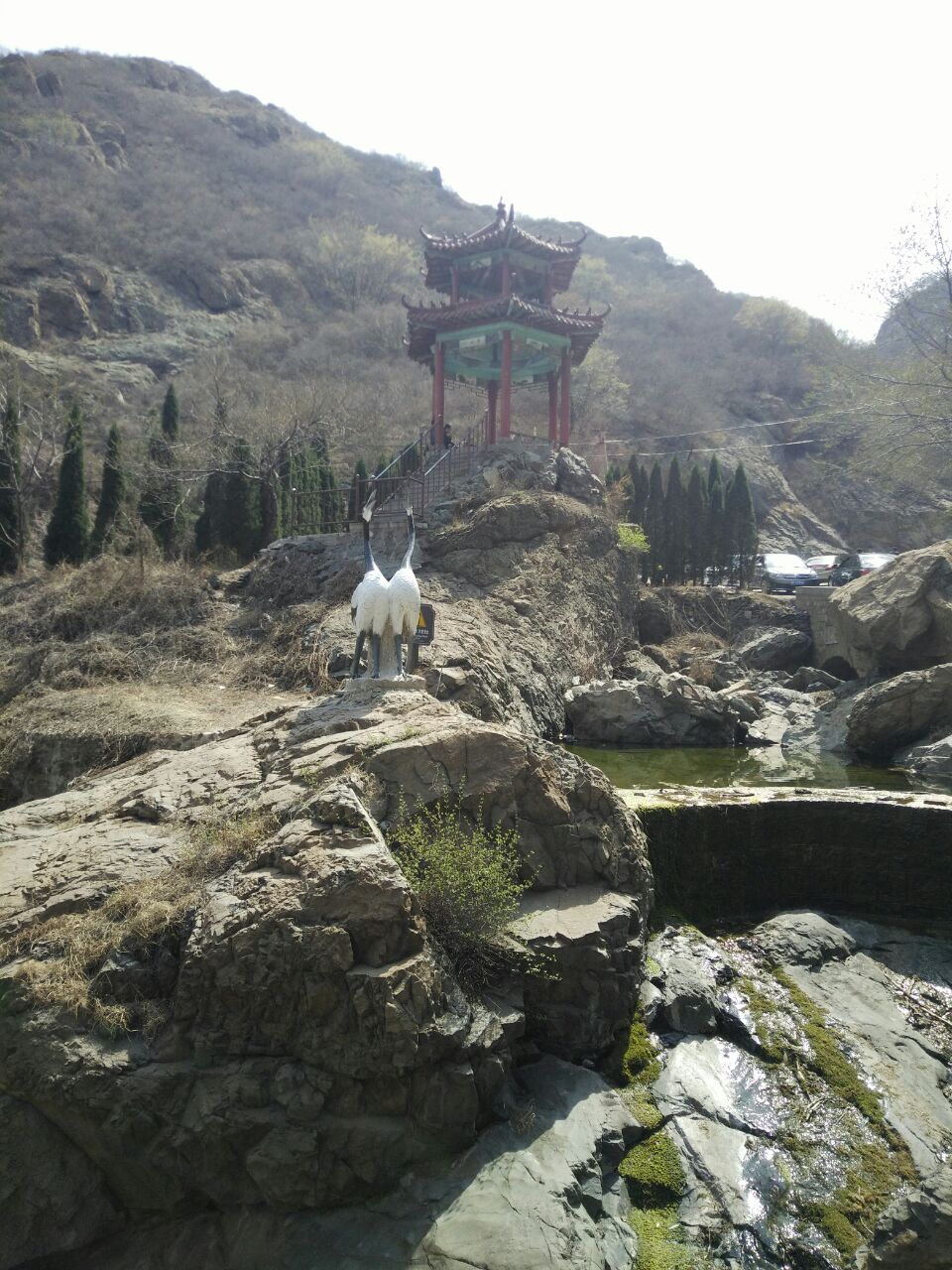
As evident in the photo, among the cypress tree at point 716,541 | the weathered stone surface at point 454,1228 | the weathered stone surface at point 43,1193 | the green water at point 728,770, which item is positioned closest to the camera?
the weathered stone surface at point 454,1228

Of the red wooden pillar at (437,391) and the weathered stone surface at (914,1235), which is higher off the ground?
the red wooden pillar at (437,391)

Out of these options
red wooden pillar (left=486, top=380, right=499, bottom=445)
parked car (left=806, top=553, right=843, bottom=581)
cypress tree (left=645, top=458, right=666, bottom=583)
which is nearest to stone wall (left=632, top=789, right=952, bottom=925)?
red wooden pillar (left=486, top=380, right=499, bottom=445)

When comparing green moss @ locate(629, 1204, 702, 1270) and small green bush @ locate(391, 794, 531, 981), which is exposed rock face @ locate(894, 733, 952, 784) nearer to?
small green bush @ locate(391, 794, 531, 981)

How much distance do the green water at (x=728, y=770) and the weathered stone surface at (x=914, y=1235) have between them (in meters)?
6.33

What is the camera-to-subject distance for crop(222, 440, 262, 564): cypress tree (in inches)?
861

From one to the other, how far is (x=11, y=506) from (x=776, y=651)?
1803 cm

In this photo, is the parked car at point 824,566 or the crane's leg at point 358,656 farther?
the parked car at point 824,566

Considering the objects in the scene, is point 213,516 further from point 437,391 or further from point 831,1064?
point 831,1064

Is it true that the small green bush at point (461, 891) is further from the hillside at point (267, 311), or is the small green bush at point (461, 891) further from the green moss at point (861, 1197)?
the hillside at point (267, 311)

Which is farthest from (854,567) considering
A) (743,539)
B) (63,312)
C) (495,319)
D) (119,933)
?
(63,312)

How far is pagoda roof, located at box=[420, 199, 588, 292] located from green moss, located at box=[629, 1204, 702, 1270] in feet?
69.3

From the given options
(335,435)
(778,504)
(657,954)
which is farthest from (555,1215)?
(778,504)

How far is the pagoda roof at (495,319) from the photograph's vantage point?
2197cm

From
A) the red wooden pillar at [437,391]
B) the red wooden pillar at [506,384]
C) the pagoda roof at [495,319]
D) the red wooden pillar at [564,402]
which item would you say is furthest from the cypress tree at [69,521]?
the red wooden pillar at [564,402]
